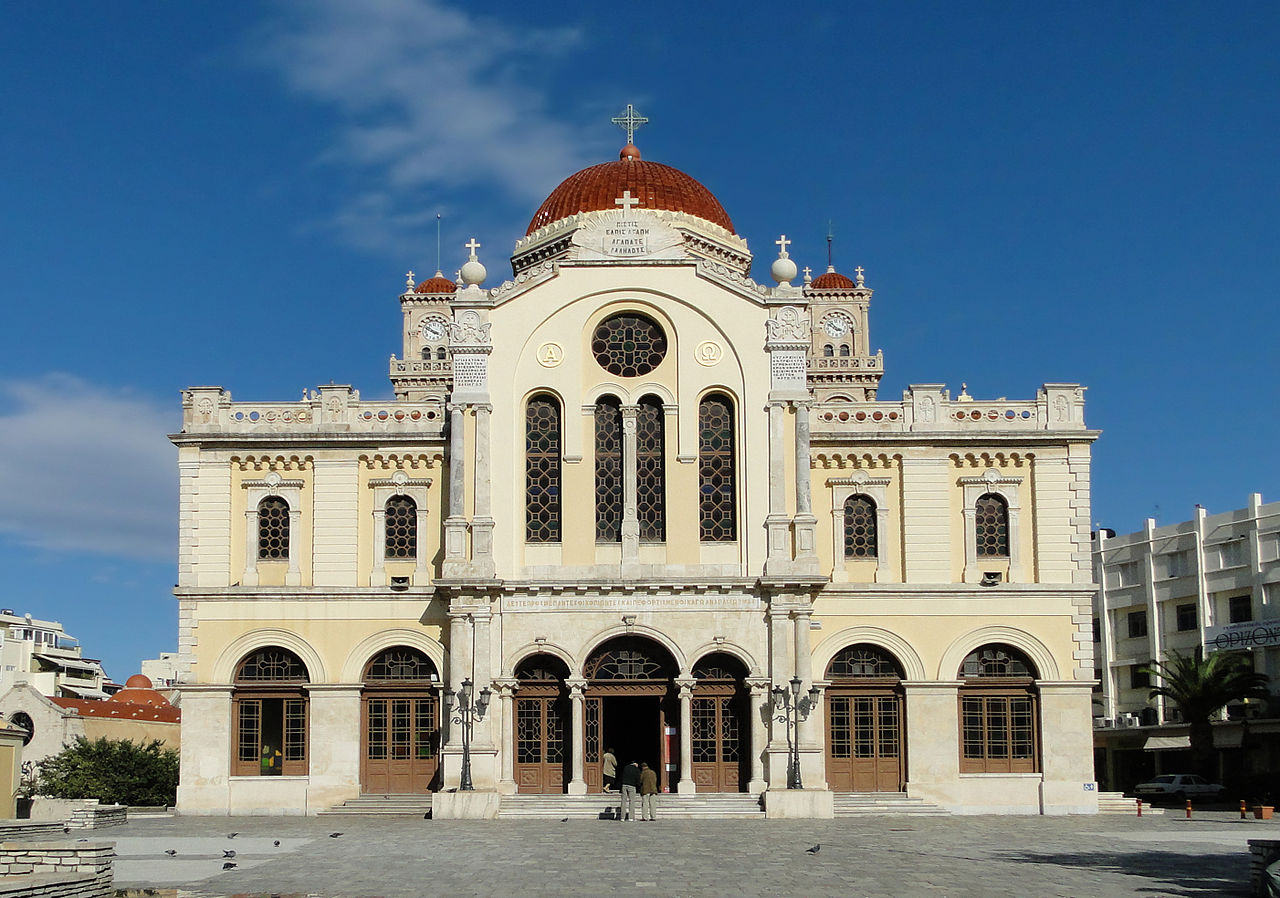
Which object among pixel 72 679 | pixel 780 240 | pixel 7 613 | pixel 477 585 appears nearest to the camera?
pixel 477 585

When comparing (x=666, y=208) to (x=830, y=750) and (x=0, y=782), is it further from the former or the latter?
(x=0, y=782)

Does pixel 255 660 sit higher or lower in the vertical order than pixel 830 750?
higher

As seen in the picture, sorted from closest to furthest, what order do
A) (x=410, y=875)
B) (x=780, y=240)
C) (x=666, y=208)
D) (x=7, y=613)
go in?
(x=410, y=875) → (x=780, y=240) → (x=666, y=208) → (x=7, y=613)

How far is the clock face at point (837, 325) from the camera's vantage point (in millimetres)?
61469

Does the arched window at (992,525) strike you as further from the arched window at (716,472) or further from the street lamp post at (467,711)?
the street lamp post at (467,711)

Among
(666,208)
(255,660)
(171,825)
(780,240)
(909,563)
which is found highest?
(666,208)

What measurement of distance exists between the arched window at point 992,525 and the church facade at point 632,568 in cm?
6

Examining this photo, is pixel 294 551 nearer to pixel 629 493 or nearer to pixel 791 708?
pixel 629 493

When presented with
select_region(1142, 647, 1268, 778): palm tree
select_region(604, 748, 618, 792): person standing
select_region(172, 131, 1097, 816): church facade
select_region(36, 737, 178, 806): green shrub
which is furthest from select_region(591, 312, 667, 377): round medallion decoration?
select_region(1142, 647, 1268, 778): palm tree

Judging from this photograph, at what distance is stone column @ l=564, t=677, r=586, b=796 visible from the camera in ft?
116

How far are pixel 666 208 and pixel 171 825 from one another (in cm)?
2418

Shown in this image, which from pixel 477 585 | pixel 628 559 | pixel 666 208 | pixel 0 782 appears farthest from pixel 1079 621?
pixel 0 782

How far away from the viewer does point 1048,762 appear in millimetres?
36531

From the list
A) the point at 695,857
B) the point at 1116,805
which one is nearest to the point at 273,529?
the point at 695,857
